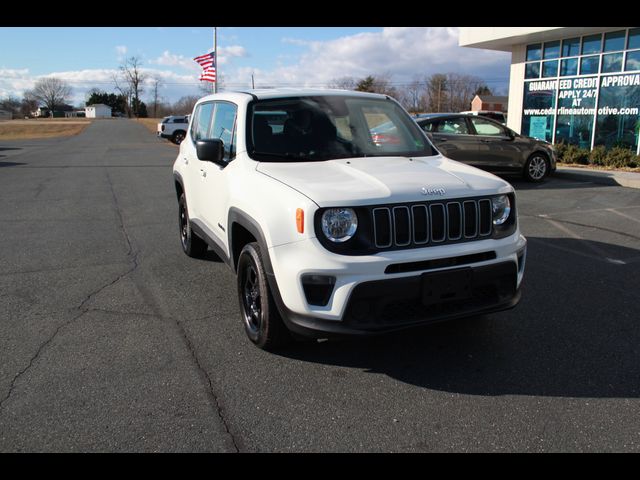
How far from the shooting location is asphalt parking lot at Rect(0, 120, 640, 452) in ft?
9.46

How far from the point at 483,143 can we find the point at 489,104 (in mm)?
66538

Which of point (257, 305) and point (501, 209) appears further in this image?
point (257, 305)

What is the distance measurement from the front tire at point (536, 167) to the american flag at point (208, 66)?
61.5 ft

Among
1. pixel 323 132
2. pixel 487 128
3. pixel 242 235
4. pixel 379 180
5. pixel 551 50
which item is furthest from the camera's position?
pixel 551 50

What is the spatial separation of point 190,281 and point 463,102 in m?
81.3

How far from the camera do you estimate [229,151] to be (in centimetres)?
456

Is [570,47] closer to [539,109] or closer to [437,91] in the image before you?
[539,109]

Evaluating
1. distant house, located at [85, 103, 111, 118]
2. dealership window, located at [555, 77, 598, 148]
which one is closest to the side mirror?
dealership window, located at [555, 77, 598, 148]

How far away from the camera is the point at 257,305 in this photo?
12.8 feet

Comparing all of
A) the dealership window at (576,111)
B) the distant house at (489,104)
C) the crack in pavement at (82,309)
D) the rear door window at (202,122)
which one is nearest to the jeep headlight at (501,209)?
the rear door window at (202,122)

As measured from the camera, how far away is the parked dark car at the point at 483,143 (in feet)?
38.9

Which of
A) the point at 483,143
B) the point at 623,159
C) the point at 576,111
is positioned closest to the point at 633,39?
the point at 576,111

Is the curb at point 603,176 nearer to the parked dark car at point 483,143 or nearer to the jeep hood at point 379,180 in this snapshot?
the parked dark car at point 483,143

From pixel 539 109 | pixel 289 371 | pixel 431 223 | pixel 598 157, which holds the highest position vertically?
pixel 539 109
